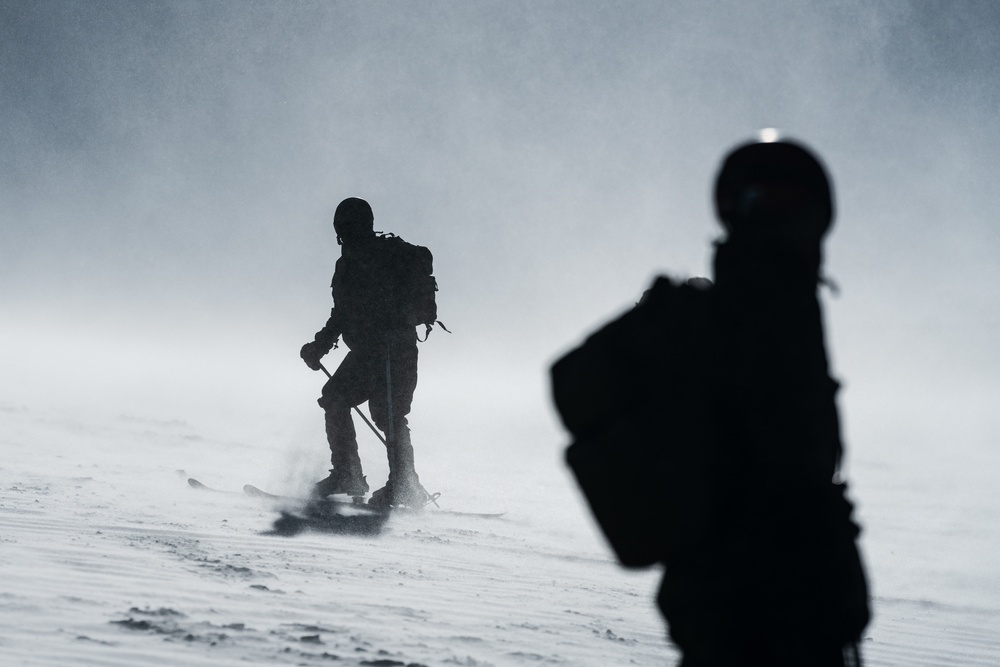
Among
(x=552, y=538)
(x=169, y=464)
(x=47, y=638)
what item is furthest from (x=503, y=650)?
(x=169, y=464)

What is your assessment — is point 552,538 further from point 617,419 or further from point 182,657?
point 617,419

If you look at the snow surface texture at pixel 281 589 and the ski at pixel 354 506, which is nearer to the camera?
the snow surface texture at pixel 281 589

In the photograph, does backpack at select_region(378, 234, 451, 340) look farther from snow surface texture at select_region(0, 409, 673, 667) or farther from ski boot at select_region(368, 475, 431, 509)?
snow surface texture at select_region(0, 409, 673, 667)

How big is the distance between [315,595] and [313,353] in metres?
4.60

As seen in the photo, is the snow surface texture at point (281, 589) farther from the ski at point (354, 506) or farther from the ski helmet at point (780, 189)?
the ski helmet at point (780, 189)

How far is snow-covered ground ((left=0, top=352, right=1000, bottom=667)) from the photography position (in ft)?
9.34

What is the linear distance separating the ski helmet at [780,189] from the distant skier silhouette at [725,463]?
0.15m

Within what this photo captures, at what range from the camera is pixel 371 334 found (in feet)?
25.6

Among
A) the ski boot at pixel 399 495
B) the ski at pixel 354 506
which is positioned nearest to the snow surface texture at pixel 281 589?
the ski at pixel 354 506

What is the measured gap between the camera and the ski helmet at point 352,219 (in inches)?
299

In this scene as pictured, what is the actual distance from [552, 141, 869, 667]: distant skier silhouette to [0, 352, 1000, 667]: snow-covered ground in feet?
5.88

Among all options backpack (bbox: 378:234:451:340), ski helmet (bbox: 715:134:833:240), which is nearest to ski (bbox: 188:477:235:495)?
backpack (bbox: 378:234:451:340)

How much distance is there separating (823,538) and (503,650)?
2.08 metres

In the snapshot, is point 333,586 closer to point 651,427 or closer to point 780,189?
point 651,427
